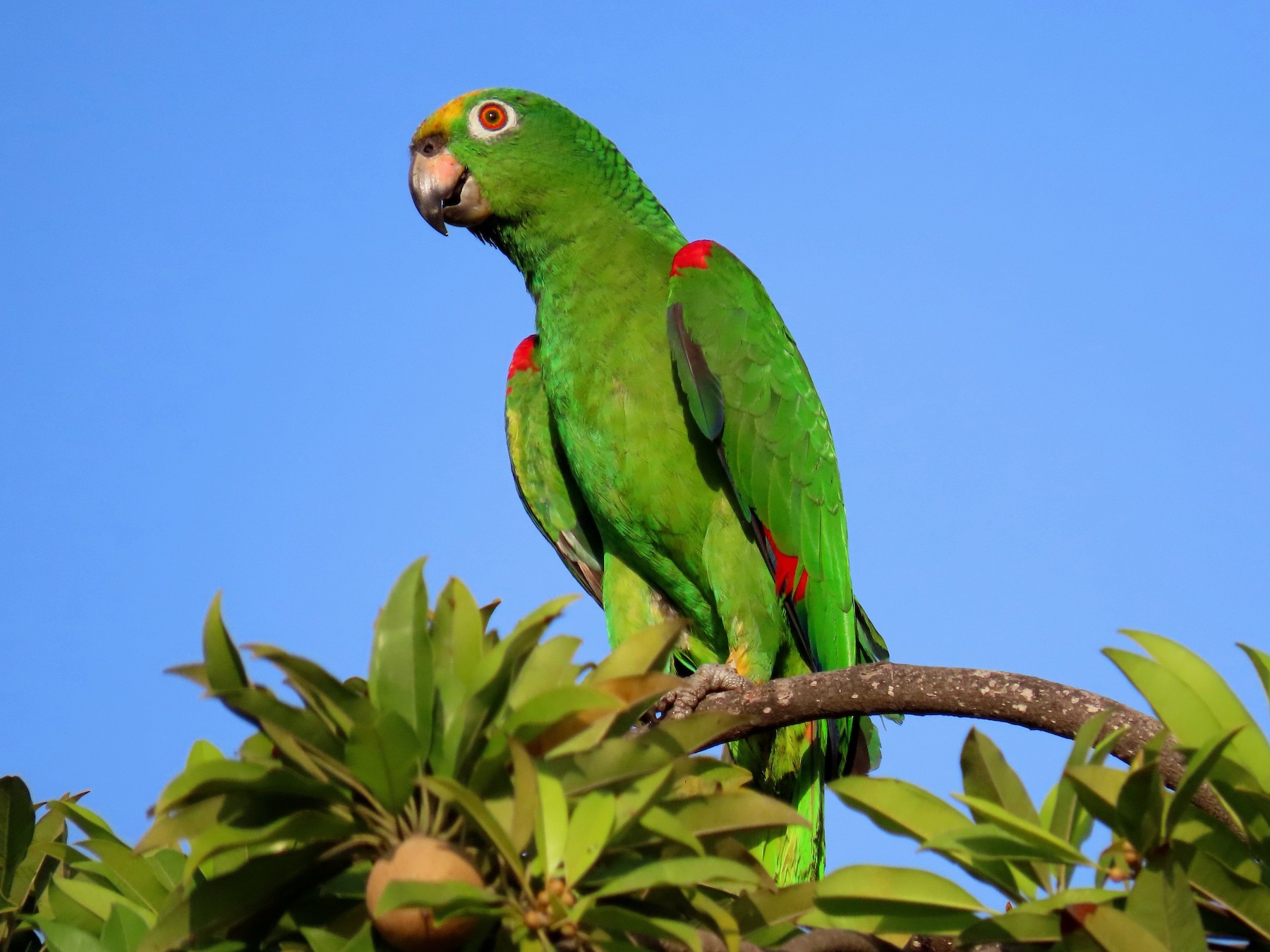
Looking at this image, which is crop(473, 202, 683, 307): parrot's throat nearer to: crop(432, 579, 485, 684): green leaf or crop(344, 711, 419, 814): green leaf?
crop(432, 579, 485, 684): green leaf

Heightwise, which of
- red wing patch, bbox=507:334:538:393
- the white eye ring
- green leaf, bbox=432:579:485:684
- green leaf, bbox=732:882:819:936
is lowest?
green leaf, bbox=732:882:819:936

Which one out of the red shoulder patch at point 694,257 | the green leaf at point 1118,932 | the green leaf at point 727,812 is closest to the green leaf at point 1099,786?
the green leaf at point 1118,932

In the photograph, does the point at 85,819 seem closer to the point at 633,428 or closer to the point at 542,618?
the point at 542,618

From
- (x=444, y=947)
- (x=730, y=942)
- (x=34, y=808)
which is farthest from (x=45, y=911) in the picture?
(x=730, y=942)

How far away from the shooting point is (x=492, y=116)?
5.48 meters

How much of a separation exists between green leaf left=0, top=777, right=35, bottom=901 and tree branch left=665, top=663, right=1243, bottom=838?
1.32 metres

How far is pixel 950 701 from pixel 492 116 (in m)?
4.15

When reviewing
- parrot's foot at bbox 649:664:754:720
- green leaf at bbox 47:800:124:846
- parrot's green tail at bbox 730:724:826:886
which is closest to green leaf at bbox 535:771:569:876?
green leaf at bbox 47:800:124:846

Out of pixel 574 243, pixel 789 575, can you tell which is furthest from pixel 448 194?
pixel 789 575

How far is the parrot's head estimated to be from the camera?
5.29 metres

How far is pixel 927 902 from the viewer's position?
4.60ft

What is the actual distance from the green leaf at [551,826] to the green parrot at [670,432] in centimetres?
282

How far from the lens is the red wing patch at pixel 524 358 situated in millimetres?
5641

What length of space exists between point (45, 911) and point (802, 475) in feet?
11.2
